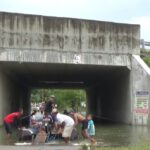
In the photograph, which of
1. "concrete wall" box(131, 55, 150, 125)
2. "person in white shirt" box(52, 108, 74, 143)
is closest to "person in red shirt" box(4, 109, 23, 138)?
"person in white shirt" box(52, 108, 74, 143)

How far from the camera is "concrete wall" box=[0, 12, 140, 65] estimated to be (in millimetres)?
26391

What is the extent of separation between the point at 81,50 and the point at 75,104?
209 feet

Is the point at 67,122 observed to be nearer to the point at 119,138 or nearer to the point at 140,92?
the point at 119,138

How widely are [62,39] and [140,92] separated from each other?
18.7 feet

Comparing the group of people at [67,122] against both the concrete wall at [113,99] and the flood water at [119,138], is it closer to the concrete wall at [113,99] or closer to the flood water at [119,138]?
the flood water at [119,138]

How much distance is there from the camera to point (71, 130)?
16.7 meters

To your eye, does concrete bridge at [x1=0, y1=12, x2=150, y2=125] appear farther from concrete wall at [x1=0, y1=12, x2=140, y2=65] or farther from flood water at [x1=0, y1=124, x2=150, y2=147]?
flood water at [x1=0, y1=124, x2=150, y2=147]

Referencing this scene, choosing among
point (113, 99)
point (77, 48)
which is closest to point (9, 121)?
point (77, 48)

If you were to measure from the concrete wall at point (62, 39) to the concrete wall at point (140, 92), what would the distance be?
3.17 ft

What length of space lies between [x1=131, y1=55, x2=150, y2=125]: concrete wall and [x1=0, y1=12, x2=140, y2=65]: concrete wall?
0.97m

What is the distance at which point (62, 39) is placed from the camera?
89.5 feet

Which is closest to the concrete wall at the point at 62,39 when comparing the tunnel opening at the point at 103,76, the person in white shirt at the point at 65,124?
the tunnel opening at the point at 103,76

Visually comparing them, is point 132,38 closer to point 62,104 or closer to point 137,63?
point 137,63

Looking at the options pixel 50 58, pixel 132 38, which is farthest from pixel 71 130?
pixel 132 38
